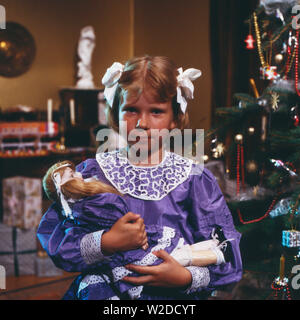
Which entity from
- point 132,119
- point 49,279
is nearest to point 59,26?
point 49,279

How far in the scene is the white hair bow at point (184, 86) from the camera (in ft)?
2.74

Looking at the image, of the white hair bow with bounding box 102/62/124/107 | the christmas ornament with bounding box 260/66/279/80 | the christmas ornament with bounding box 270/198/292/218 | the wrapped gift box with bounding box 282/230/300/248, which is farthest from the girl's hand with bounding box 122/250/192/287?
the christmas ornament with bounding box 260/66/279/80

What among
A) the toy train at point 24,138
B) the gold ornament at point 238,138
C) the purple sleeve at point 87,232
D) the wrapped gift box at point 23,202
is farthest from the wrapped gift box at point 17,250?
the purple sleeve at point 87,232

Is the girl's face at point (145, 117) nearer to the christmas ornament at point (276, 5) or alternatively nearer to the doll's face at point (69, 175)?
the doll's face at point (69, 175)

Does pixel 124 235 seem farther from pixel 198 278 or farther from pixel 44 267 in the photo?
pixel 44 267

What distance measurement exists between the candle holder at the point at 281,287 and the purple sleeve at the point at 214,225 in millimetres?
501

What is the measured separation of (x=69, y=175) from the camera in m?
0.74

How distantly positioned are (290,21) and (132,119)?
2.81 ft

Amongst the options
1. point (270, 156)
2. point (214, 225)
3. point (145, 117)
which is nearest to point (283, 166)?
point (270, 156)

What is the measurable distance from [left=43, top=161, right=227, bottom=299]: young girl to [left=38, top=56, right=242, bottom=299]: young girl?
0.05 feet

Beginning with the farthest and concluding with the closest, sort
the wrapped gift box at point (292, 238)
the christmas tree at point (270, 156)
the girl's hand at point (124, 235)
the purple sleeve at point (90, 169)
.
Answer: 1. the christmas tree at point (270, 156)
2. the wrapped gift box at point (292, 238)
3. the purple sleeve at point (90, 169)
4. the girl's hand at point (124, 235)

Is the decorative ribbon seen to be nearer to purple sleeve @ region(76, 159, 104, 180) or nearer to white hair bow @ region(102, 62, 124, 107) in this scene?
white hair bow @ region(102, 62, 124, 107)

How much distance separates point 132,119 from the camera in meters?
0.80
